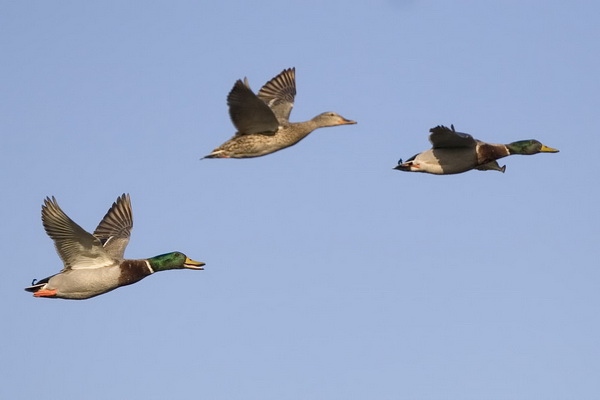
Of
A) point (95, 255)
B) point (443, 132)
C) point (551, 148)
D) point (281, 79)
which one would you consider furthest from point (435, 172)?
point (95, 255)

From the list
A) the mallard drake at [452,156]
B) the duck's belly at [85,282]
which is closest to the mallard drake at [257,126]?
the mallard drake at [452,156]

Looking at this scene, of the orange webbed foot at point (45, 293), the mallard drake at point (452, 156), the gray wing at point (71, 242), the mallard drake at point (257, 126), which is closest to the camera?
the gray wing at point (71, 242)

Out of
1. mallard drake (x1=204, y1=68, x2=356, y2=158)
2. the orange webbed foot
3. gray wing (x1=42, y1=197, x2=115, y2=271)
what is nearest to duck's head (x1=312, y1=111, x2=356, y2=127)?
mallard drake (x1=204, y1=68, x2=356, y2=158)

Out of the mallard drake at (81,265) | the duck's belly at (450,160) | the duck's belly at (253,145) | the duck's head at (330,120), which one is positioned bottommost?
the mallard drake at (81,265)

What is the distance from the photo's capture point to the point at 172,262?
2119 centimetres

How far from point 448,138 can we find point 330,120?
2.34 m

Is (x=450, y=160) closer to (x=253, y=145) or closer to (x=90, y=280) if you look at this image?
(x=253, y=145)

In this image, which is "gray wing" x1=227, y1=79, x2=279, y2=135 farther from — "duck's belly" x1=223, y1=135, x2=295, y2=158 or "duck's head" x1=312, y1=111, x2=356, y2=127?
"duck's head" x1=312, y1=111, x2=356, y2=127

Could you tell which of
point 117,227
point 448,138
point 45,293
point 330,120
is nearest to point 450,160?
point 448,138

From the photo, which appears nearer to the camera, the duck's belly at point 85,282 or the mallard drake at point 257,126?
the duck's belly at point 85,282

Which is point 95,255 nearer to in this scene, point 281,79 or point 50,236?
point 50,236

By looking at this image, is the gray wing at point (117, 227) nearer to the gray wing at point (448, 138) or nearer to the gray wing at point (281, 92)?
the gray wing at point (281, 92)

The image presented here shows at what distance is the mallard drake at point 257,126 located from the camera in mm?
21016

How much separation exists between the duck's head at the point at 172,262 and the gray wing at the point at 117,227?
170 cm
